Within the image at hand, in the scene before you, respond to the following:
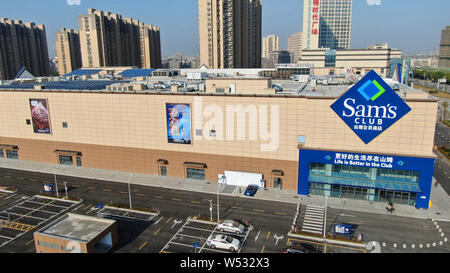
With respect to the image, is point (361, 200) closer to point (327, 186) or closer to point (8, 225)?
point (327, 186)

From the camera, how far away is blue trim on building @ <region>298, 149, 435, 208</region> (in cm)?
4519

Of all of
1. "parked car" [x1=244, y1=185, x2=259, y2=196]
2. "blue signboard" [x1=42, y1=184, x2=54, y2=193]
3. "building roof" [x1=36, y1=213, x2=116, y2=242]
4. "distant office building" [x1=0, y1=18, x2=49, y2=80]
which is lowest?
"parked car" [x1=244, y1=185, x2=259, y2=196]

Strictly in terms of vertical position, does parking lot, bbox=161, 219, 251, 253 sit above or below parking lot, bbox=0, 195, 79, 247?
below

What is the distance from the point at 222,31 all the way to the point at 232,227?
118 metres

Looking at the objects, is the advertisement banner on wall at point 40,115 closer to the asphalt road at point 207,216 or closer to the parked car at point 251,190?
the asphalt road at point 207,216

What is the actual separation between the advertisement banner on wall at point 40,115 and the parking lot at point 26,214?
19.7 meters

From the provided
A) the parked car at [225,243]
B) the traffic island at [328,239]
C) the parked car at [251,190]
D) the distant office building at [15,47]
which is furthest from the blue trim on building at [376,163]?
the distant office building at [15,47]

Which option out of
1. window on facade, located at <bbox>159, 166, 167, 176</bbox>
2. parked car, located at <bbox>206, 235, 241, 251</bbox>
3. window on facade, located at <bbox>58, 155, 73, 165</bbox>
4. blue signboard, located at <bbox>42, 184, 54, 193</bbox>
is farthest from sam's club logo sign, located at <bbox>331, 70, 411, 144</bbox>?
window on facade, located at <bbox>58, 155, 73, 165</bbox>

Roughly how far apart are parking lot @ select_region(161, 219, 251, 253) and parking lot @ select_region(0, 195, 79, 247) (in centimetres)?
1878

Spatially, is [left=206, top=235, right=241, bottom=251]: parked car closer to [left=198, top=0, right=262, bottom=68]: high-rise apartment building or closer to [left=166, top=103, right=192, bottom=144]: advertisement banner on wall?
[left=166, top=103, right=192, bottom=144]: advertisement banner on wall

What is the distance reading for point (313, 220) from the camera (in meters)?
43.0

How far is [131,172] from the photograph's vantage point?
6234 centimetres

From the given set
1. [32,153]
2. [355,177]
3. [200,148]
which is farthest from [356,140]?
[32,153]
